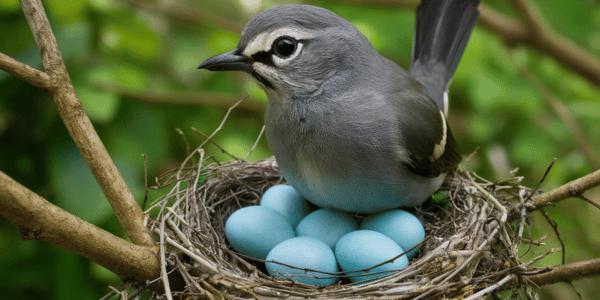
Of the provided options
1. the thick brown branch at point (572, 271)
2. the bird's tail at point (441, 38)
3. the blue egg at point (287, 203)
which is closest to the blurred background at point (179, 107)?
the bird's tail at point (441, 38)

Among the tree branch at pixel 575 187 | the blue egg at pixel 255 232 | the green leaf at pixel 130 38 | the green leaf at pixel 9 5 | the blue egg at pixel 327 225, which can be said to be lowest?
the tree branch at pixel 575 187

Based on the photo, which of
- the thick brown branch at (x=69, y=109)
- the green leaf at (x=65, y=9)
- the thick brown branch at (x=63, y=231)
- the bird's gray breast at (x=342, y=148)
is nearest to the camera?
the thick brown branch at (x=63, y=231)

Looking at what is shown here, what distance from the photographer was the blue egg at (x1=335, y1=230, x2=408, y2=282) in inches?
89.8

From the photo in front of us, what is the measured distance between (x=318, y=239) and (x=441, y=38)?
142 centimetres

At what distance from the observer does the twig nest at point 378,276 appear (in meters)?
2.11

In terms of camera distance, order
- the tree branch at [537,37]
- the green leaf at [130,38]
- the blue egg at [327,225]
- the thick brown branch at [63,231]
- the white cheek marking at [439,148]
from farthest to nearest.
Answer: the tree branch at [537,37] → the green leaf at [130,38] → the white cheek marking at [439,148] → the blue egg at [327,225] → the thick brown branch at [63,231]

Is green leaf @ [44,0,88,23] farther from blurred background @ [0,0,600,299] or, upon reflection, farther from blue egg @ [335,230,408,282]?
blue egg @ [335,230,408,282]

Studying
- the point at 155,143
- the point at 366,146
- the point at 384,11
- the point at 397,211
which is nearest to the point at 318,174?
the point at 366,146

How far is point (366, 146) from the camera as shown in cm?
242

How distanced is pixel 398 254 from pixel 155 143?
5.14 feet

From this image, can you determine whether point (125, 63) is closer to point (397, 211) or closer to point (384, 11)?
point (384, 11)

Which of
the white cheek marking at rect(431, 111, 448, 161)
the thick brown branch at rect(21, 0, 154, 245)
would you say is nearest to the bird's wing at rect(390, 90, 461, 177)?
the white cheek marking at rect(431, 111, 448, 161)

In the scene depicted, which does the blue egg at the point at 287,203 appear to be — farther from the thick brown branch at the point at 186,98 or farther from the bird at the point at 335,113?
the thick brown branch at the point at 186,98

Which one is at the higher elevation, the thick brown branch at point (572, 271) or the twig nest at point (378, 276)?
the twig nest at point (378, 276)
